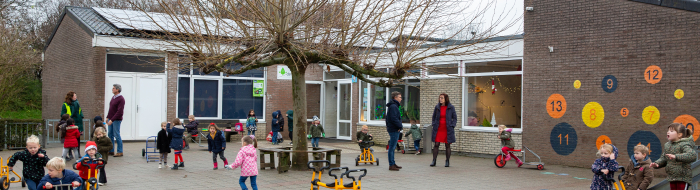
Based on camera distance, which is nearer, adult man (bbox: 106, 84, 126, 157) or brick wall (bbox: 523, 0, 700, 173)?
brick wall (bbox: 523, 0, 700, 173)

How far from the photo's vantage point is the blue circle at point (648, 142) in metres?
10.7

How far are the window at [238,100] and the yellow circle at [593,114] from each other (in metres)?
11.1

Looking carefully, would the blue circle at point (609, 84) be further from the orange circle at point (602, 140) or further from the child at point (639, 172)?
the child at point (639, 172)

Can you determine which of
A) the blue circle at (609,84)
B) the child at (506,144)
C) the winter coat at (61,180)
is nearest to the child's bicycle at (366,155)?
the child at (506,144)

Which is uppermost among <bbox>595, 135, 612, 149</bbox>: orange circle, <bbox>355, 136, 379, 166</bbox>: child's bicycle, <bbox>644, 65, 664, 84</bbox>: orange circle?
<bbox>644, 65, 664, 84</bbox>: orange circle

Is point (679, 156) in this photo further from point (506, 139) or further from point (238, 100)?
point (238, 100)

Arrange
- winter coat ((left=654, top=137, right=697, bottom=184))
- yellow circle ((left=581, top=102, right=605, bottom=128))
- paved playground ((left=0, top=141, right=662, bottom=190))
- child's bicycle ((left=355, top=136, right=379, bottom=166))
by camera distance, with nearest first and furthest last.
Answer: winter coat ((left=654, top=137, right=697, bottom=184)), paved playground ((left=0, top=141, right=662, bottom=190)), yellow circle ((left=581, top=102, right=605, bottom=128)), child's bicycle ((left=355, top=136, right=379, bottom=166))

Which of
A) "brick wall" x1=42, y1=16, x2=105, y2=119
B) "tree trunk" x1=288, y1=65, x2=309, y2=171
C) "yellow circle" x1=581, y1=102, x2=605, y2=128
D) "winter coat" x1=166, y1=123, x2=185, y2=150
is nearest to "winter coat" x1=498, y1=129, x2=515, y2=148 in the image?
"yellow circle" x1=581, y1=102, x2=605, y2=128

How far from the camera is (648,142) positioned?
1080 cm

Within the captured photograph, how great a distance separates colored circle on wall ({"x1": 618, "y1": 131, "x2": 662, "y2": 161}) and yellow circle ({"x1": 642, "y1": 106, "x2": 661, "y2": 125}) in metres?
0.23

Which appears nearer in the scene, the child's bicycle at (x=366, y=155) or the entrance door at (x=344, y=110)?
the child's bicycle at (x=366, y=155)

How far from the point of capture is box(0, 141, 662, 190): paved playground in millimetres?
8906

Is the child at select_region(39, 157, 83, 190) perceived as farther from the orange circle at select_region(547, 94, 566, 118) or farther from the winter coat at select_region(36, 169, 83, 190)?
the orange circle at select_region(547, 94, 566, 118)

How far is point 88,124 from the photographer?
16484 millimetres
